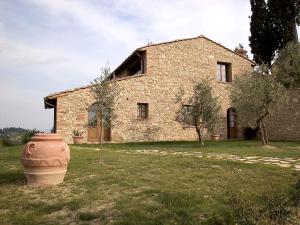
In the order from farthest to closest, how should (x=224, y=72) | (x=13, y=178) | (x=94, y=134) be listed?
(x=224, y=72)
(x=94, y=134)
(x=13, y=178)

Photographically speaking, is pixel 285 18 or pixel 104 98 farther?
pixel 285 18

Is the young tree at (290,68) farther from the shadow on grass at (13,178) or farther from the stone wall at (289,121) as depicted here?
the shadow on grass at (13,178)

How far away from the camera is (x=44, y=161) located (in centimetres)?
569

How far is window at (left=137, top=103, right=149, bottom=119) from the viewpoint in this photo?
18188 mm

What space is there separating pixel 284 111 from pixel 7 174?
16.7 m

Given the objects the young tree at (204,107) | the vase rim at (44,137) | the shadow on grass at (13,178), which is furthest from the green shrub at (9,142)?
the vase rim at (44,137)

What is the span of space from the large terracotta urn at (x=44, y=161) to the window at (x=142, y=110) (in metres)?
12.3

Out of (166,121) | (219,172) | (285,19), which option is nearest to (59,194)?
(219,172)

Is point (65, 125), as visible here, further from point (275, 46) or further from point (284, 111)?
point (275, 46)

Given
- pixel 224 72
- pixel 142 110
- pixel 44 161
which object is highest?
pixel 224 72

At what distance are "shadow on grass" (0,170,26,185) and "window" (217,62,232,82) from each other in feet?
54.8

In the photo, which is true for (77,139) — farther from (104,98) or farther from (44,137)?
(44,137)

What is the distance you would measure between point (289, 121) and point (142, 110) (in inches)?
346

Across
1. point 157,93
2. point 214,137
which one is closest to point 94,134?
point 157,93
